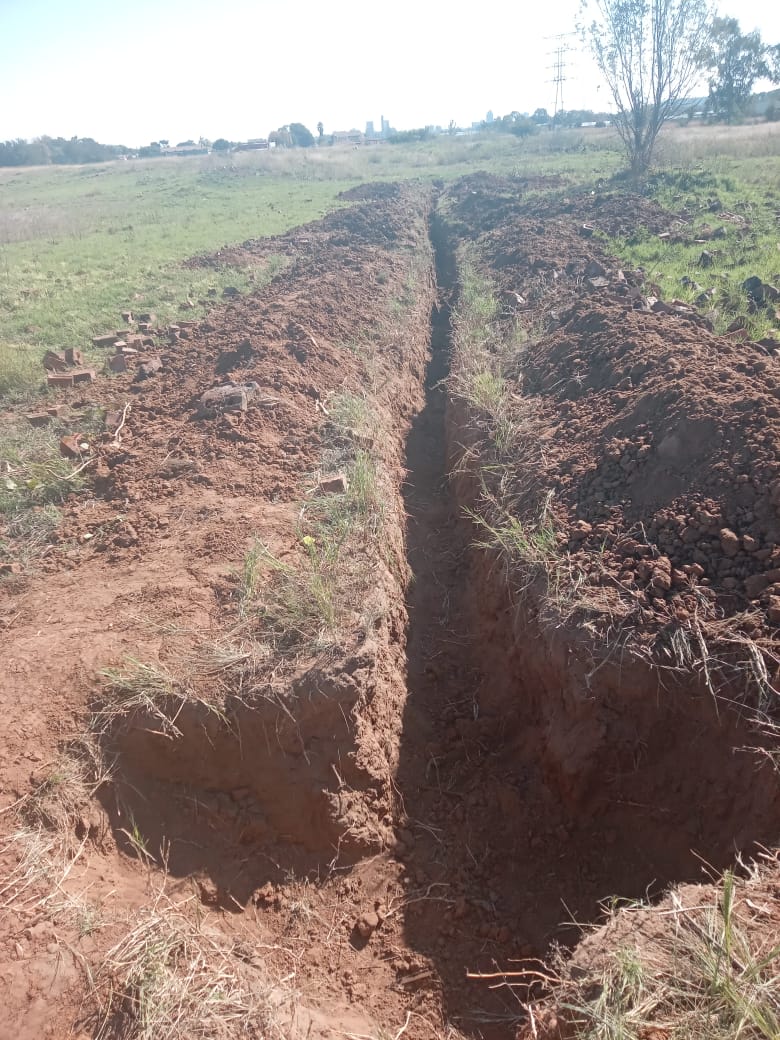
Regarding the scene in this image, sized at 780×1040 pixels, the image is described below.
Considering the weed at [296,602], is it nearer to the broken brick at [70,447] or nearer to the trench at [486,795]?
the trench at [486,795]

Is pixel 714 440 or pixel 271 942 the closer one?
pixel 271 942

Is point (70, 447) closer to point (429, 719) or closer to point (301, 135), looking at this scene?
point (429, 719)

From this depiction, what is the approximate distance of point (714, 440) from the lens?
3.69 m

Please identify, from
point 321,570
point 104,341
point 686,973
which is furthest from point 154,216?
point 686,973

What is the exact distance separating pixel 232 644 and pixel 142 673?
0.48 metres

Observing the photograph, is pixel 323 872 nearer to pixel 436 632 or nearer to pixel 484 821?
pixel 484 821

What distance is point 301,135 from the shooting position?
160 ft

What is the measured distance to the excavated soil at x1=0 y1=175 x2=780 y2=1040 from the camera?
8.80 feet

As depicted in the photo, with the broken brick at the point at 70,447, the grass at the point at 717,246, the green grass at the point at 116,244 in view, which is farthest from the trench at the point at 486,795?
the green grass at the point at 116,244

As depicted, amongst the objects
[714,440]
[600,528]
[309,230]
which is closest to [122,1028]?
[600,528]

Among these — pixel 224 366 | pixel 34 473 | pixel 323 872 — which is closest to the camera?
pixel 323 872

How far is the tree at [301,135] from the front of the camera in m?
48.5

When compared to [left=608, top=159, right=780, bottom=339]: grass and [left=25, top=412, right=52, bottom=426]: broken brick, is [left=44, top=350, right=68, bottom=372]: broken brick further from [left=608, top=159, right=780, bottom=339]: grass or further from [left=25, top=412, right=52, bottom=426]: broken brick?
[left=608, top=159, right=780, bottom=339]: grass

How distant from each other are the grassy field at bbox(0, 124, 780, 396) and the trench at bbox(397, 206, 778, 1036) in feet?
20.9
